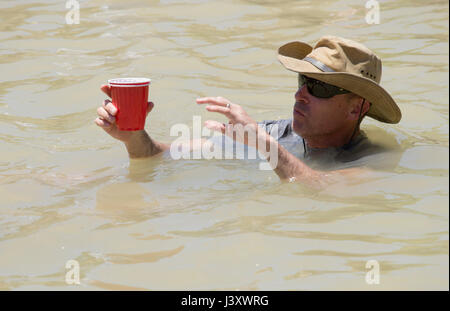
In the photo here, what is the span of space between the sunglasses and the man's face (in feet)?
0.08

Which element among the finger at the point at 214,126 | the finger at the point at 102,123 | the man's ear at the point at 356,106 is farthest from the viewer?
the man's ear at the point at 356,106

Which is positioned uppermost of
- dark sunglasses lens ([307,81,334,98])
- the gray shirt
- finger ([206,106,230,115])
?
finger ([206,106,230,115])

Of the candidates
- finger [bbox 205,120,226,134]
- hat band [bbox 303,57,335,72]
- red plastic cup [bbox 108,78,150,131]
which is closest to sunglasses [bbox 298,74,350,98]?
hat band [bbox 303,57,335,72]

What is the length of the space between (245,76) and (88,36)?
2.30 m

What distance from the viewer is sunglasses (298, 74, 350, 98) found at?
4852 mm

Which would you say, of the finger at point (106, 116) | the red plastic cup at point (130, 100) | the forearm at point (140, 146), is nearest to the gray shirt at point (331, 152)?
the forearm at point (140, 146)

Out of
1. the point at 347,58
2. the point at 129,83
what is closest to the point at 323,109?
the point at 347,58

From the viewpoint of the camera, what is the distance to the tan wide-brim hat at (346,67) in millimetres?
4734

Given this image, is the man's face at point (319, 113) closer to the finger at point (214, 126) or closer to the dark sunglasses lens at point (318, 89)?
the dark sunglasses lens at point (318, 89)

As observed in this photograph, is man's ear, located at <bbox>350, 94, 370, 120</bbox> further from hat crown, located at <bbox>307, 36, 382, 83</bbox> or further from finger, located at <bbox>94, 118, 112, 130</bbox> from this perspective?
finger, located at <bbox>94, 118, 112, 130</bbox>

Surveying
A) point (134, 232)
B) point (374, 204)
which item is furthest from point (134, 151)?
point (374, 204)

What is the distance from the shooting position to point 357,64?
15.8ft

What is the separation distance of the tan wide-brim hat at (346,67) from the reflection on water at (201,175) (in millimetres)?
439
